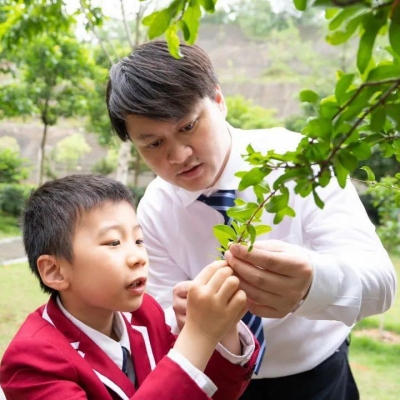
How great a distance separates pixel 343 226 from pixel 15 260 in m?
4.17

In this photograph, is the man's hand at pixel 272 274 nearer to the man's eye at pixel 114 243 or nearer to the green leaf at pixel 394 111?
the man's eye at pixel 114 243

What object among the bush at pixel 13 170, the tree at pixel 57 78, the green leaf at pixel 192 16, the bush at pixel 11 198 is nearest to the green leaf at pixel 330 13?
the green leaf at pixel 192 16

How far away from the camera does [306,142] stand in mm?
432

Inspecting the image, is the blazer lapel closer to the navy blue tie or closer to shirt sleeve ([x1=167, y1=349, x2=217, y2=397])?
shirt sleeve ([x1=167, y1=349, x2=217, y2=397])

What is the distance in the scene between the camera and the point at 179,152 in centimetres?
87

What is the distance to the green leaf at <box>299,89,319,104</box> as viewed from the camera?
0.41 m

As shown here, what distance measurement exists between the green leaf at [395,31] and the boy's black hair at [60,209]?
21.2 inches

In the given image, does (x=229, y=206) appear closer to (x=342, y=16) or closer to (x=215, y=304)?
(x=215, y=304)

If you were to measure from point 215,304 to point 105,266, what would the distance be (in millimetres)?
174

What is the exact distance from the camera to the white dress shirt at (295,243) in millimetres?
816

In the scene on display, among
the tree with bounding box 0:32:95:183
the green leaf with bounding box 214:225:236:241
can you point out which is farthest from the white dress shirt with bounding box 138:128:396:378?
the tree with bounding box 0:32:95:183

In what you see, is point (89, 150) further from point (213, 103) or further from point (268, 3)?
point (213, 103)

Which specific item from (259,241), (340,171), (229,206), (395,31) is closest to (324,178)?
(340,171)

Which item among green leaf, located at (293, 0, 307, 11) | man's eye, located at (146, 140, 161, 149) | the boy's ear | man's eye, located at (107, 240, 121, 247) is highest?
green leaf, located at (293, 0, 307, 11)
